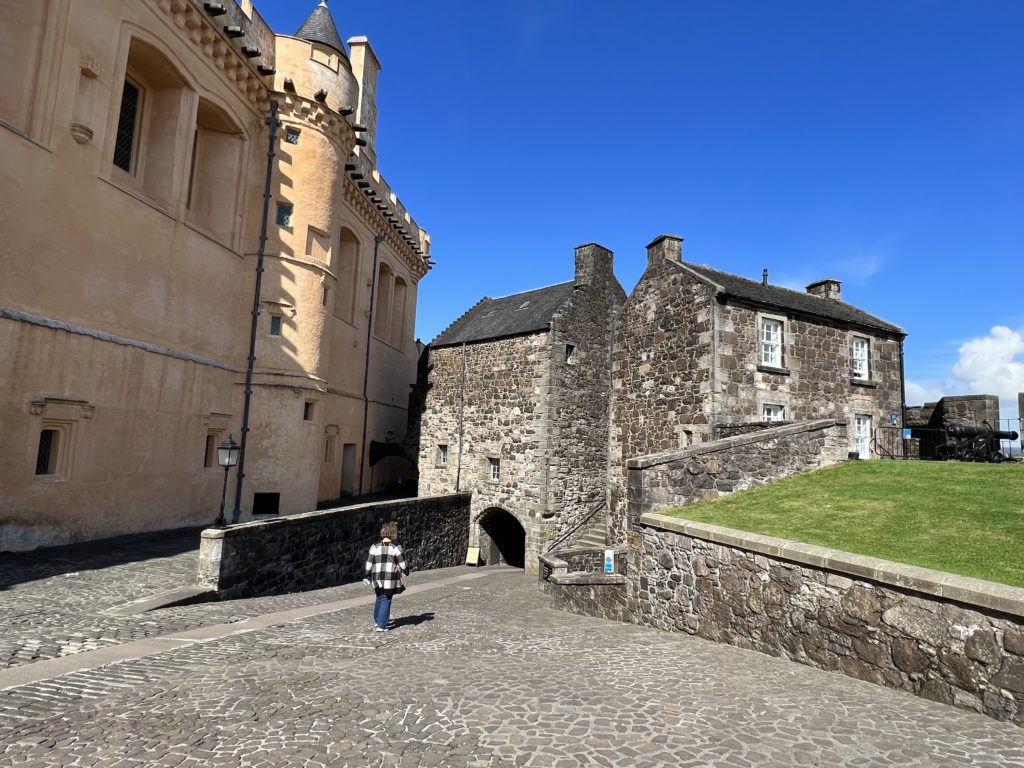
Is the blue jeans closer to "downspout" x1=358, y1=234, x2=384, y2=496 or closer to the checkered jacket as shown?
the checkered jacket

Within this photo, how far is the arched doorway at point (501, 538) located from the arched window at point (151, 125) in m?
15.1

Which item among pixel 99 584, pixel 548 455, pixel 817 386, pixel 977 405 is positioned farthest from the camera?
pixel 548 455

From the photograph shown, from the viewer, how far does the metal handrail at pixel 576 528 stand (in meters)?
20.7

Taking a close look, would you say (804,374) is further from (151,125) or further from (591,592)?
(151,125)

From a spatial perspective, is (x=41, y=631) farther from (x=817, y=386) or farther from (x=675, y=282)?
(x=817, y=386)

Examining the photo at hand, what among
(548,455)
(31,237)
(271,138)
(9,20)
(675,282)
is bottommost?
(548,455)

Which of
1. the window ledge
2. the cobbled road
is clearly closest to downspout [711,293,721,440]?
the window ledge

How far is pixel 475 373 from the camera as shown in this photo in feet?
77.9

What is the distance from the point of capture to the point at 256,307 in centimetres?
1722

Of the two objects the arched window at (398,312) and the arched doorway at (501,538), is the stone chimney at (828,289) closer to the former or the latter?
the arched doorway at (501,538)

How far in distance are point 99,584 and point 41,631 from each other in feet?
7.68

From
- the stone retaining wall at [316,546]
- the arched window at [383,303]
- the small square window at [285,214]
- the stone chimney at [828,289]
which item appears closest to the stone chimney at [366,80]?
the arched window at [383,303]

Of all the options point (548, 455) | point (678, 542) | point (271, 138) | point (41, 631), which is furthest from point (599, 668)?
point (271, 138)

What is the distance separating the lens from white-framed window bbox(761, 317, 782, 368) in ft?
53.3
